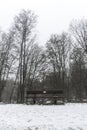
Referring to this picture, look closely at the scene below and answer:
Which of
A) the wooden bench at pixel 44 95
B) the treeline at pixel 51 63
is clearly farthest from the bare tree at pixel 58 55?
the wooden bench at pixel 44 95

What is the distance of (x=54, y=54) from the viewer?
123 feet

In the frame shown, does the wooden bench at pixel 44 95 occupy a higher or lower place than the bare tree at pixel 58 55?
lower

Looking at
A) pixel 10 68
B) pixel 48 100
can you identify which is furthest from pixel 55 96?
pixel 10 68

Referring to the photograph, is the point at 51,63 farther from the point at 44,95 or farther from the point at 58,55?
the point at 44,95

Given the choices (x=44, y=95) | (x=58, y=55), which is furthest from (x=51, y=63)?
(x=44, y=95)

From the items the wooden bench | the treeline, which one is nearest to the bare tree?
the treeline

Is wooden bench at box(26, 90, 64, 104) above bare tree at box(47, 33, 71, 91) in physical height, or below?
below

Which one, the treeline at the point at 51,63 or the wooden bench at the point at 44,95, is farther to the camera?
the treeline at the point at 51,63

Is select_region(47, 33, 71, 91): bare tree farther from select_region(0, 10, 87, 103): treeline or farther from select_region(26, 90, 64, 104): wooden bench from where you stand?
select_region(26, 90, 64, 104): wooden bench

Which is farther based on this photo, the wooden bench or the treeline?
the treeline

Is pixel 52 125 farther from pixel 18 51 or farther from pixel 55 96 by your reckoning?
pixel 18 51

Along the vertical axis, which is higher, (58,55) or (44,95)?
(58,55)

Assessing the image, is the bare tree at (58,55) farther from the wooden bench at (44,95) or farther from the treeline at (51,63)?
the wooden bench at (44,95)

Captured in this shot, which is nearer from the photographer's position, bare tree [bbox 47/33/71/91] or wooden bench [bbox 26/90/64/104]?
wooden bench [bbox 26/90/64/104]
